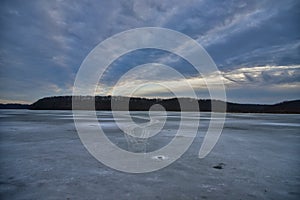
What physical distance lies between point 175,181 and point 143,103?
322 feet

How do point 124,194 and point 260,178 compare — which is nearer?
point 124,194

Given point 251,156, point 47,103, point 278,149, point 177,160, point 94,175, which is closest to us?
point 94,175

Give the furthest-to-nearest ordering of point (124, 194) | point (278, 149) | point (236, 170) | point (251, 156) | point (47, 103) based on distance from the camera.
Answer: point (47, 103), point (278, 149), point (251, 156), point (236, 170), point (124, 194)

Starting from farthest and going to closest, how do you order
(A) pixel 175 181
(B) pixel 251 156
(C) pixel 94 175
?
(B) pixel 251 156 < (C) pixel 94 175 < (A) pixel 175 181

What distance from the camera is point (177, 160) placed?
512 centimetres

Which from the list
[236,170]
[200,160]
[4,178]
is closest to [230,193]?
[236,170]

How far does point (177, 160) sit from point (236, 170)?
1.38 metres

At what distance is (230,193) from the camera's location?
3.17 meters

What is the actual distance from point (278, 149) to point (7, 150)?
8.26m

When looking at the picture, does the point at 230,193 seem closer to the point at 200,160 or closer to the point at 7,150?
the point at 200,160

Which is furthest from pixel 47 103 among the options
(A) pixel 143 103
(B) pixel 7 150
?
(B) pixel 7 150

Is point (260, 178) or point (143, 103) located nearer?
point (260, 178)

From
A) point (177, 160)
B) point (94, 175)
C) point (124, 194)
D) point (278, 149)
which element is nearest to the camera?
point (124, 194)

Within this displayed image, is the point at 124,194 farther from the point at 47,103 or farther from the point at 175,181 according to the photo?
the point at 47,103
